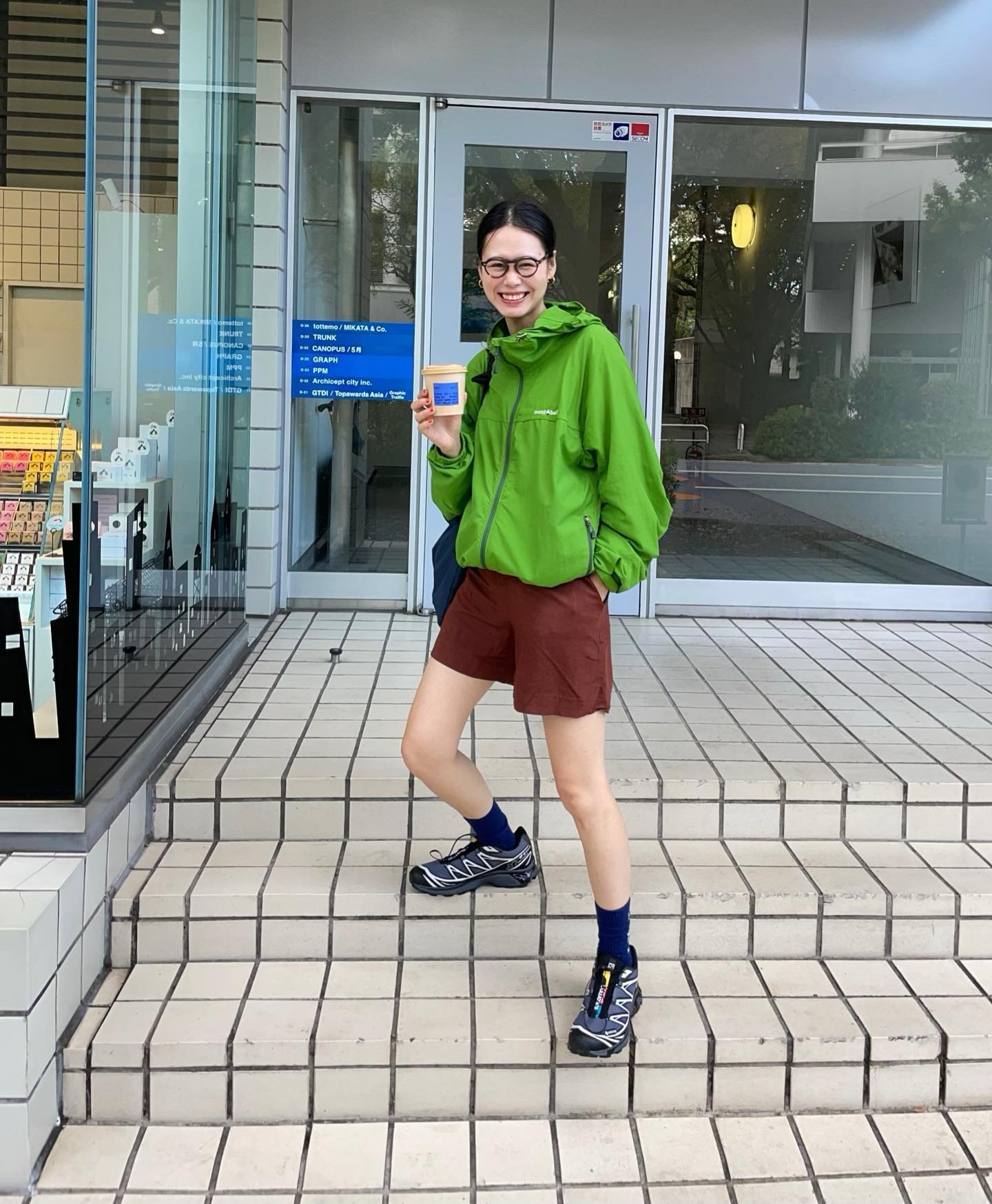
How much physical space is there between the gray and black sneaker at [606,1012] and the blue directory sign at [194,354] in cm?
201

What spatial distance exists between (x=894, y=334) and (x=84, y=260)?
15.6 feet

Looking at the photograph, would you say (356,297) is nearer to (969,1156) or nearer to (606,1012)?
(606,1012)

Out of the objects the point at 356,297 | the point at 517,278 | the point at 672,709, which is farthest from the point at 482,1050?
the point at 356,297

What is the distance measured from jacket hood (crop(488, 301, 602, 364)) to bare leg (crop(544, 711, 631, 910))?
0.79 metres

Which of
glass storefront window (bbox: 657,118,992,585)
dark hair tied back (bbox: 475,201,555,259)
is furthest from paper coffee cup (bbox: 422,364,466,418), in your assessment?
glass storefront window (bbox: 657,118,992,585)

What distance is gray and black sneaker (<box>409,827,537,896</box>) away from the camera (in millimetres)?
3188

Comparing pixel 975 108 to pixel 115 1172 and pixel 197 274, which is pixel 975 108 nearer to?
pixel 197 274

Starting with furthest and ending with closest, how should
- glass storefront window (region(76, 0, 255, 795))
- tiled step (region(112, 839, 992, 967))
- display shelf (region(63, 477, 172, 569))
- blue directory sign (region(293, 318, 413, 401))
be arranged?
1. blue directory sign (region(293, 318, 413, 401))
2. tiled step (region(112, 839, 992, 967))
3. glass storefront window (region(76, 0, 255, 795))
4. display shelf (region(63, 477, 172, 569))

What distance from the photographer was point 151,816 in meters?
3.52

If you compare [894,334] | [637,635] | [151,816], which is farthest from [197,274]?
[894,334]

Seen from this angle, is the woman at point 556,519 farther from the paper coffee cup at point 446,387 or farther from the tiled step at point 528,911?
the tiled step at point 528,911

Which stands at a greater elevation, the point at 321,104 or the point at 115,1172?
the point at 321,104

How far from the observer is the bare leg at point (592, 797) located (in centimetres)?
273

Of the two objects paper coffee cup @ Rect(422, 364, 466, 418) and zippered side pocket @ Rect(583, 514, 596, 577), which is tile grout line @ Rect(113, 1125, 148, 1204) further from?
paper coffee cup @ Rect(422, 364, 466, 418)
